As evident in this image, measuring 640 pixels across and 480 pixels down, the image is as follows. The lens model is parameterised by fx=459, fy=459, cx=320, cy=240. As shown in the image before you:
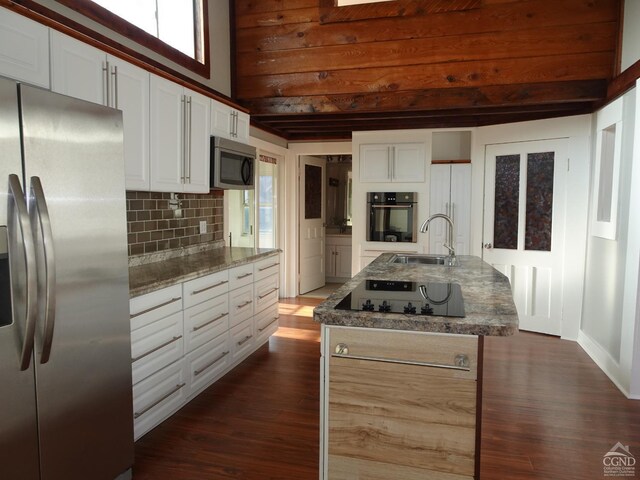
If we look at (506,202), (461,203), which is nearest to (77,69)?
(506,202)

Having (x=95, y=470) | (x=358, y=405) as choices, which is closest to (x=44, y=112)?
(x=95, y=470)

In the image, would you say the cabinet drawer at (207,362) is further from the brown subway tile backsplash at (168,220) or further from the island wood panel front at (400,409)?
the island wood panel front at (400,409)

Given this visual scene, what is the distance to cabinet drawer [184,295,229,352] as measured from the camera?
288cm

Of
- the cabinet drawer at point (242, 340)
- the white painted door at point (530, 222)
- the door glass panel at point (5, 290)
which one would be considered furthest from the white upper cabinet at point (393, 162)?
the door glass panel at point (5, 290)

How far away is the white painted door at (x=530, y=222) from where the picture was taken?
4586 millimetres

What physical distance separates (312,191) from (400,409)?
5.17m

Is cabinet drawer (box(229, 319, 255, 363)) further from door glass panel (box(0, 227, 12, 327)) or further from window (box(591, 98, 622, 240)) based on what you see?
window (box(591, 98, 622, 240))

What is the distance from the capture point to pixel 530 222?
4.75 metres

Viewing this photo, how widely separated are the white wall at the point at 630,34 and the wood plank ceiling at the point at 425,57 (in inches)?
4.7

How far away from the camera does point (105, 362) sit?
2.00 meters

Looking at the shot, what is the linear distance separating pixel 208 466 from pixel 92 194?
1.46 metres

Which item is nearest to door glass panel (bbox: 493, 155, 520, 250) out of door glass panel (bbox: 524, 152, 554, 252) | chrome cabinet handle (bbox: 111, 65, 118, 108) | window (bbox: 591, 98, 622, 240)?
door glass panel (bbox: 524, 152, 554, 252)

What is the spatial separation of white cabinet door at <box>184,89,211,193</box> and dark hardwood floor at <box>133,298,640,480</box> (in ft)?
4.91

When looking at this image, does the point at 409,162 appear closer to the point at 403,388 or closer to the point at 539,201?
the point at 539,201
